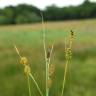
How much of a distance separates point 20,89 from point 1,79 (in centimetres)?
95

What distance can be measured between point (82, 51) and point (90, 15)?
33.2 metres

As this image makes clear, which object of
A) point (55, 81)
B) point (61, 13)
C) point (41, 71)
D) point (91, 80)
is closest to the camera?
point (55, 81)

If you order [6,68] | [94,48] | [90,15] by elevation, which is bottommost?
[90,15]

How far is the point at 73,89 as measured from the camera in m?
7.51

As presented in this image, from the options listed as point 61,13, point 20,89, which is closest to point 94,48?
point 20,89

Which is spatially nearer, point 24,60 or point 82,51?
point 24,60

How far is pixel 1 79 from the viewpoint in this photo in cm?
763

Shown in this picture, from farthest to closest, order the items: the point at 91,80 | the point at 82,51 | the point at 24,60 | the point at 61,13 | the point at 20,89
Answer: the point at 61,13, the point at 82,51, the point at 91,80, the point at 20,89, the point at 24,60

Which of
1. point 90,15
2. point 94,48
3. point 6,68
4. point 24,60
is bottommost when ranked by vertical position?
point 90,15

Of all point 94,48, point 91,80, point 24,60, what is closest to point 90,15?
point 94,48

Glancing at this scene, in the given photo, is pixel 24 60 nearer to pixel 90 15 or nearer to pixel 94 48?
pixel 94 48

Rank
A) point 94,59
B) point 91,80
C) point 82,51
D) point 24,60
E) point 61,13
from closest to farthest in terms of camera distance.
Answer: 1. point 24,60
2. point 91,80
3. point 94,59
4. point 82,51
5. point 61,13

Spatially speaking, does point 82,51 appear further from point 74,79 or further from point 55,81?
point 55,81

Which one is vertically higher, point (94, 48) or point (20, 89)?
point (20, 89)
